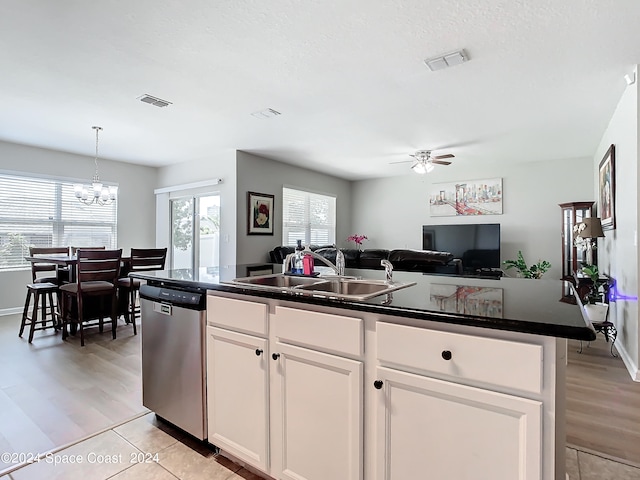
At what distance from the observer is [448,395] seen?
43.7 inches

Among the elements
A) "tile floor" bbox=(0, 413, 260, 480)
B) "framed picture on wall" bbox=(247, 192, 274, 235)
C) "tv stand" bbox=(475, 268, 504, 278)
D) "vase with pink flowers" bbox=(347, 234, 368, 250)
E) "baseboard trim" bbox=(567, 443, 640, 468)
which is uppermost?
"framed picture on wall" bbox=(247, 192, 274, 235)

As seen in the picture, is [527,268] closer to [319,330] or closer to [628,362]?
[628,362]

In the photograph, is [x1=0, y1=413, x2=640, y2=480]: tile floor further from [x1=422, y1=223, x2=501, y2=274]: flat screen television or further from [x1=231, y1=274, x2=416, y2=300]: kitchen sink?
[x1=422, y1=223, x2=501, y2=274]: flat screen television

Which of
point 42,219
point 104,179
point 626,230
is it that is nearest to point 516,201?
point 626,230

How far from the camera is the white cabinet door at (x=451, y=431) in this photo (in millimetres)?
1000

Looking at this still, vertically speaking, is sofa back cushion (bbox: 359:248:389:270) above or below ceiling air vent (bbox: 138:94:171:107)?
below

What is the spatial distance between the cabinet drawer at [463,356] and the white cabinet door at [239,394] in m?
0.62

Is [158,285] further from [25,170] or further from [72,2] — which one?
[25,170]

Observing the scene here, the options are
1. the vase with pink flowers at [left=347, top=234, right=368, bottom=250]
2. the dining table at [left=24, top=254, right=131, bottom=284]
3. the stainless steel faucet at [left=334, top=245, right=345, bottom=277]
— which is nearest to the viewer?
the stainless steel faucet at [left=334, top=245, right=345, bottom=277]

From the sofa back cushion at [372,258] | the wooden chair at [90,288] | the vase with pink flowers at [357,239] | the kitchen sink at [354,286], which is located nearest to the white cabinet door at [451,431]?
the kitchen sink at [354,286]

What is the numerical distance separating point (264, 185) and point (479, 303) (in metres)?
5.06

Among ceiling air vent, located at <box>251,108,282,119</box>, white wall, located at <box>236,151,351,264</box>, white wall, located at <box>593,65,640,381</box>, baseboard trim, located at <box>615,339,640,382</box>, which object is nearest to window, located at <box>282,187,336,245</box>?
white wall, located at <box>236,151,351,264</box>

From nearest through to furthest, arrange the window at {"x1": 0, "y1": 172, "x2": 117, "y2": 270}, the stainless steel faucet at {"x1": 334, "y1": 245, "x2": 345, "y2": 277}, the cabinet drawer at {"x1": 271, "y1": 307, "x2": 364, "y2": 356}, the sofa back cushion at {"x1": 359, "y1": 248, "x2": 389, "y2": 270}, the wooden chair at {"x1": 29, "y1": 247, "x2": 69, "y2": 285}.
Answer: the cabinet drawer at {"x1": 271, "y1": 307, "x2": 364, "y2": 356}, the stainless steel faucet at {"x1": 334, "y1": 245, "x2": 345, "y2": 277}, the wooden chair at {"x1": 29, "y1": 247, "x2": 69, "y2": 285}, the sofa back cushion at {"x1": 359, "y1": 248, "x2": 389, "y2": 270}, the window at {"x1": 0, "y1": 172, "x2": 117, "y2": 270}

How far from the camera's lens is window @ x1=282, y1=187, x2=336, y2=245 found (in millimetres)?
6655
